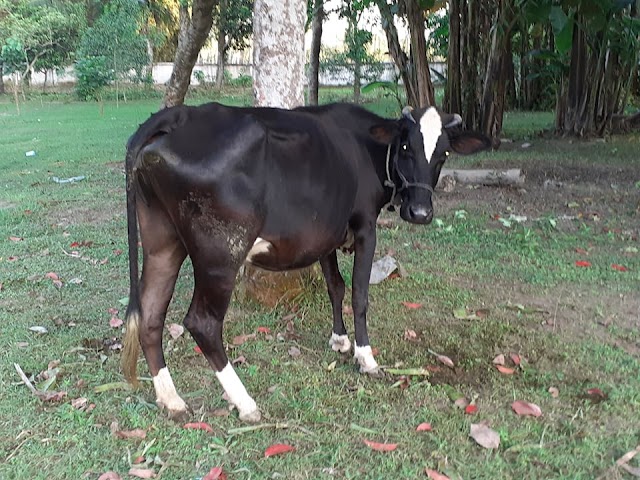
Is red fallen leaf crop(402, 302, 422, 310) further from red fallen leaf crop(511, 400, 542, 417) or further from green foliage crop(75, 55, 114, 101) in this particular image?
green foliage crop(75, 55, 114, 101)

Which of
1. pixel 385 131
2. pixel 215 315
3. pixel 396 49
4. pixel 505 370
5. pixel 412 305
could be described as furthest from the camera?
pixel 396 49

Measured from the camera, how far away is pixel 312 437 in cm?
330

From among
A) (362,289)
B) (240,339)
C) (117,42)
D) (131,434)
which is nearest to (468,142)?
(362,289)

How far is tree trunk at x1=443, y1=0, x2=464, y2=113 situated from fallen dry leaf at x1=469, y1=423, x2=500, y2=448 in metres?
10.5

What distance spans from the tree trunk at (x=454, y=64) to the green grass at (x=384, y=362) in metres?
5.76

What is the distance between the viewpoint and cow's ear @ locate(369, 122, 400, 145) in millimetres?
3855

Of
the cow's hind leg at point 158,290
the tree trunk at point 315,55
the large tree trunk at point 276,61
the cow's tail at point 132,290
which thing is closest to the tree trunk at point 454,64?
the tree trunk at point 315,55

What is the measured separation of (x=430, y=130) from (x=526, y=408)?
1.61 m

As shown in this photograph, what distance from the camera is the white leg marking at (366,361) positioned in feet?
13.2

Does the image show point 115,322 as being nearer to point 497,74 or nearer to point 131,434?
point 131,434

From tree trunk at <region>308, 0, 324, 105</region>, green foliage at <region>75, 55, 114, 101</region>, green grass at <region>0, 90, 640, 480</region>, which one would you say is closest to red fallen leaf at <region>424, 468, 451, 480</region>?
green grass at <region>0, 90, 640, 480</region>

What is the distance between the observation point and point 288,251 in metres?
3.56

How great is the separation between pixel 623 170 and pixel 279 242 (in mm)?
8465

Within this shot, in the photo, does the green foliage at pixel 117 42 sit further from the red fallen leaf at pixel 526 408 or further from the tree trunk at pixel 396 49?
the red fallen leaf at pixel 526 408
